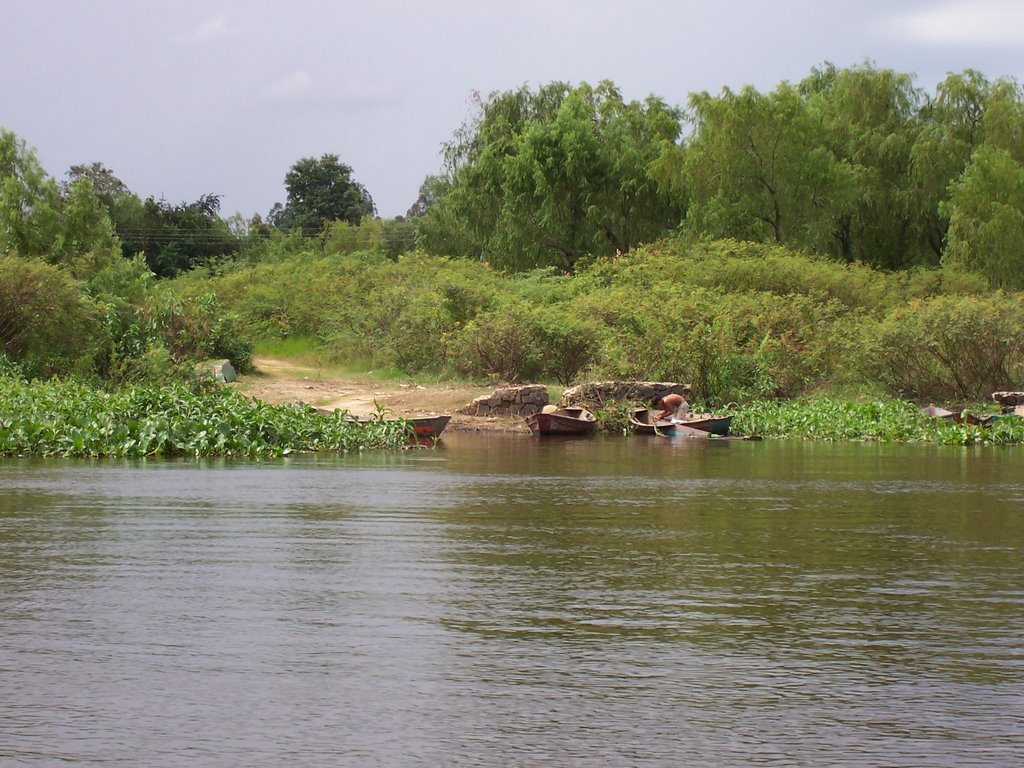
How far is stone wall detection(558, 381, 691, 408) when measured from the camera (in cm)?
2822

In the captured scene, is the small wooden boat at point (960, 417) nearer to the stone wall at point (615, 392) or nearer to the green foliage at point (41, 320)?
the stone wall at point (615, 392)

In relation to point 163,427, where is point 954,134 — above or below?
above

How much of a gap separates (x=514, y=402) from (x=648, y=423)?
321cm

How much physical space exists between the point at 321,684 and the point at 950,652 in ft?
9.88

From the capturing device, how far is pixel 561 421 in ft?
87.8

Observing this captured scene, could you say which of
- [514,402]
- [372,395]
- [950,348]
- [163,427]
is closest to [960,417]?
[950,348]

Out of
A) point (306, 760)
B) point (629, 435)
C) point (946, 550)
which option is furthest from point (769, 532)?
point (629, 435)

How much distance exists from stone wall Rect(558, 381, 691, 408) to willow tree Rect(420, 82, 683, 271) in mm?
17559

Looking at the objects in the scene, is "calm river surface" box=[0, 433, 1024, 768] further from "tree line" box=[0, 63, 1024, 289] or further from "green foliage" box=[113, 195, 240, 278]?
"green foliage" box=[113, 195, 240, 278]

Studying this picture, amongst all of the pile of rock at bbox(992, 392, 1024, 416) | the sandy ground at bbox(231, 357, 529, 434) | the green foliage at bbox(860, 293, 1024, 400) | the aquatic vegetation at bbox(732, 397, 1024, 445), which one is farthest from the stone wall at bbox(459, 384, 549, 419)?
the pile of rock at bbox(992, 392, 1024, 416)

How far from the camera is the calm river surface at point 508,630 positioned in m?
4.93

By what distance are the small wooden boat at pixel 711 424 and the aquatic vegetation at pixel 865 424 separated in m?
0.62

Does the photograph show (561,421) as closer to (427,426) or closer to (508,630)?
(427,426)

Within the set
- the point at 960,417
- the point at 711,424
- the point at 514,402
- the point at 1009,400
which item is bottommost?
the point at 711,424
